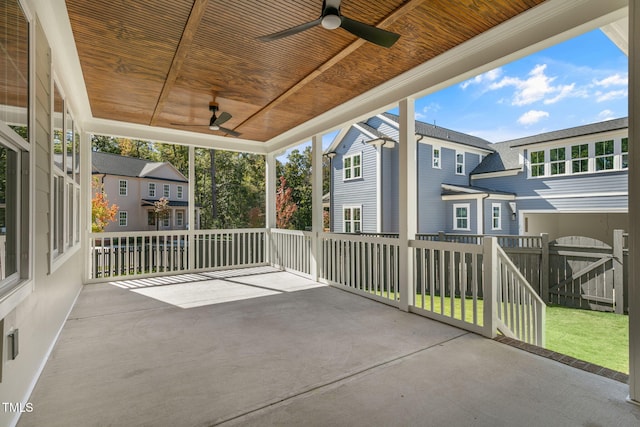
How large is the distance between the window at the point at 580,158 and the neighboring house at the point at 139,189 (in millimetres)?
15029

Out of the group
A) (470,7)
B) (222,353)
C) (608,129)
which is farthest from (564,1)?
(608,129)

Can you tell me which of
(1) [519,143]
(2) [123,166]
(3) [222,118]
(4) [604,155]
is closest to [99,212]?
(2) [123,166]

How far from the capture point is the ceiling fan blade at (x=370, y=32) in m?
2.35

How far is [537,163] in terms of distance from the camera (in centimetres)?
1059

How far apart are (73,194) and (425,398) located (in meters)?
4.70

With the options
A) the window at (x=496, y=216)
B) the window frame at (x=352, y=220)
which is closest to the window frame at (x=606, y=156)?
the window at (x=496, y=216)

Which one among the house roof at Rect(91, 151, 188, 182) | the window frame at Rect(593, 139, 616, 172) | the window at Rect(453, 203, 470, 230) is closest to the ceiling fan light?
the window at Rect(453, 203, 470, 230)

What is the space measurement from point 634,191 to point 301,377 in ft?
8.35

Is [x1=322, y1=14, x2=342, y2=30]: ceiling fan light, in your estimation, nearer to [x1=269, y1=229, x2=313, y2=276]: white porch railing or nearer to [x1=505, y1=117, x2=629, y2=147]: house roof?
[x1=269, y1=229, x2=313, y2=276]: white porch railing

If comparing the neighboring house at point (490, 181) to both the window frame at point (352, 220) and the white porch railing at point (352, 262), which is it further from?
the white porch railing at point (352, 262)

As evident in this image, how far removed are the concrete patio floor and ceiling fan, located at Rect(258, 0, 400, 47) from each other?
2.59 metres

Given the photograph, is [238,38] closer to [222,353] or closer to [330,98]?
[330,98]

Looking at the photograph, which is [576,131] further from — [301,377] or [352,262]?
[301,377]

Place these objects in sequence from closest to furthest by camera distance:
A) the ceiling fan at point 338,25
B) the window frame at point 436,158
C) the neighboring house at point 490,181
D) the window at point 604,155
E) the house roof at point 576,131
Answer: the ceiling fan at point 338,25 → the house roof at point 576,131 → the window at point 604,155 → the neighboring house at point 490,181 → the window frame at point 436,158
